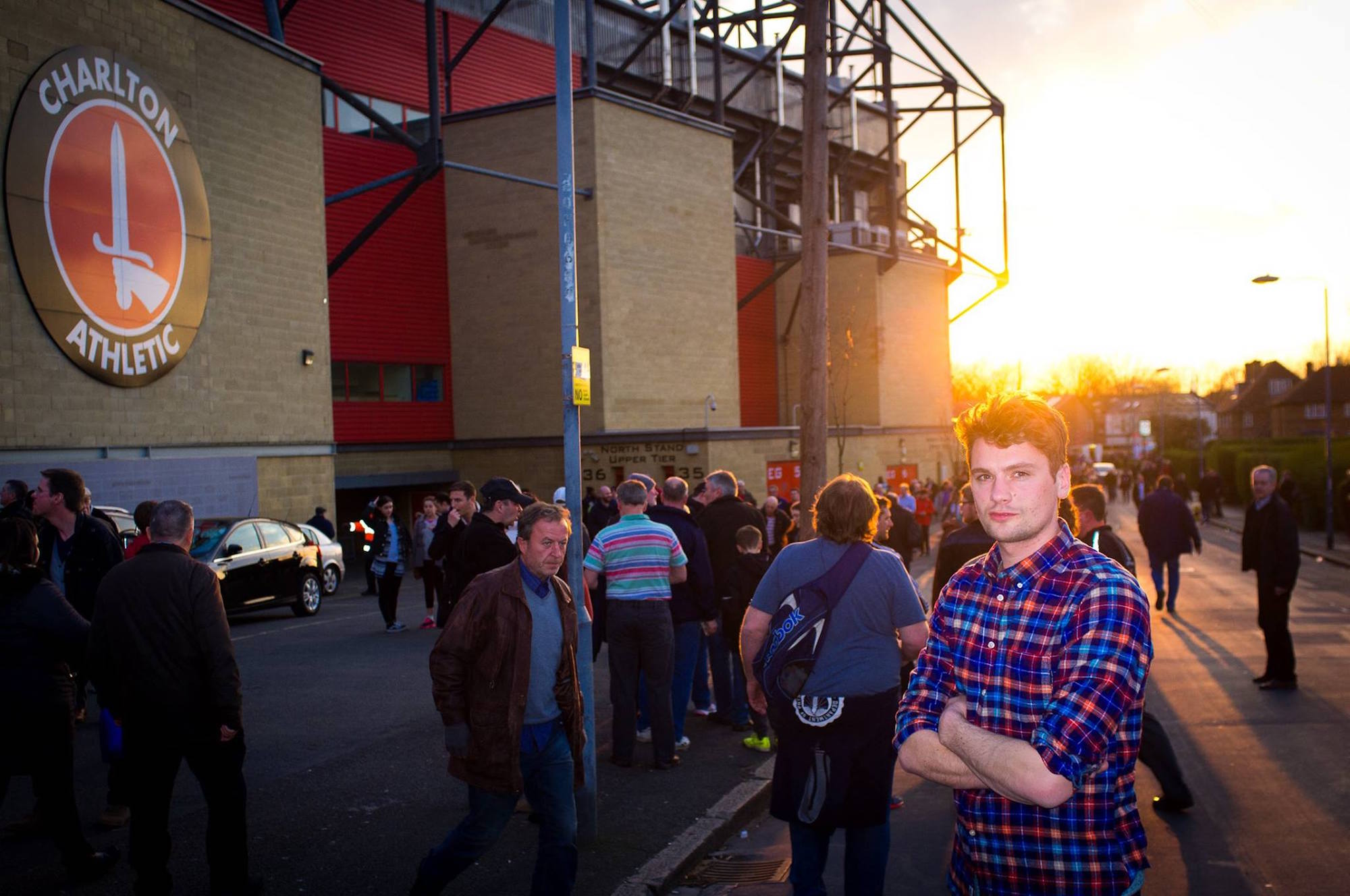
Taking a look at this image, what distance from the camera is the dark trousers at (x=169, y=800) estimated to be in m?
4.78

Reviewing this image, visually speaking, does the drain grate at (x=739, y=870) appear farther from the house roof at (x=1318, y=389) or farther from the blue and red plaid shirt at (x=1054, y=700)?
the house roof at (x=1318, y=389)

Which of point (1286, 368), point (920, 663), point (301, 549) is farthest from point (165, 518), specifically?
point (1286, 368)

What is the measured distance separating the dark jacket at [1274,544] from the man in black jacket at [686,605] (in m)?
5.13

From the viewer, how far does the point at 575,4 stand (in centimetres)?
3594

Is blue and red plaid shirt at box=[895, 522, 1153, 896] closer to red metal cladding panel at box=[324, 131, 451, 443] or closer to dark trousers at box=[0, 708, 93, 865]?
dark trousers at box=[0, 708, 93, 865]

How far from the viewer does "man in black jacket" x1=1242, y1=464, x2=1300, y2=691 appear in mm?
9766

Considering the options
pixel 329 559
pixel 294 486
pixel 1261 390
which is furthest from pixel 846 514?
pixel 1261 390

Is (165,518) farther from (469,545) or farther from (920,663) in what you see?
(920,663)

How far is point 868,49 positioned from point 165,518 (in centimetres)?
3865

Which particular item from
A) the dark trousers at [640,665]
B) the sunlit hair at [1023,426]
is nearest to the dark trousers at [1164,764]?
the dark trousers at [640,665]

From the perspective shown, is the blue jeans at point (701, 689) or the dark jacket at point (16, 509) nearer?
the dark jacket at point (16, 509)

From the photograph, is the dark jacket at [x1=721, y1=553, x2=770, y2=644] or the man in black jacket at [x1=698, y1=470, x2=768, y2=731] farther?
the man in black jacket at [x1=698, y1=470, x2=768, y2=731]

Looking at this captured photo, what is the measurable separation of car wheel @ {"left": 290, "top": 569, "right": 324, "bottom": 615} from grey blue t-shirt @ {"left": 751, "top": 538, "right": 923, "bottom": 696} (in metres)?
13.6

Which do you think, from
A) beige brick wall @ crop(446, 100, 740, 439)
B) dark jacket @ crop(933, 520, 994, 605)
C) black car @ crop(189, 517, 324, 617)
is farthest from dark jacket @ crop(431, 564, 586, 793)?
beige brick wall @ crop(446, 100, 740, 439)
